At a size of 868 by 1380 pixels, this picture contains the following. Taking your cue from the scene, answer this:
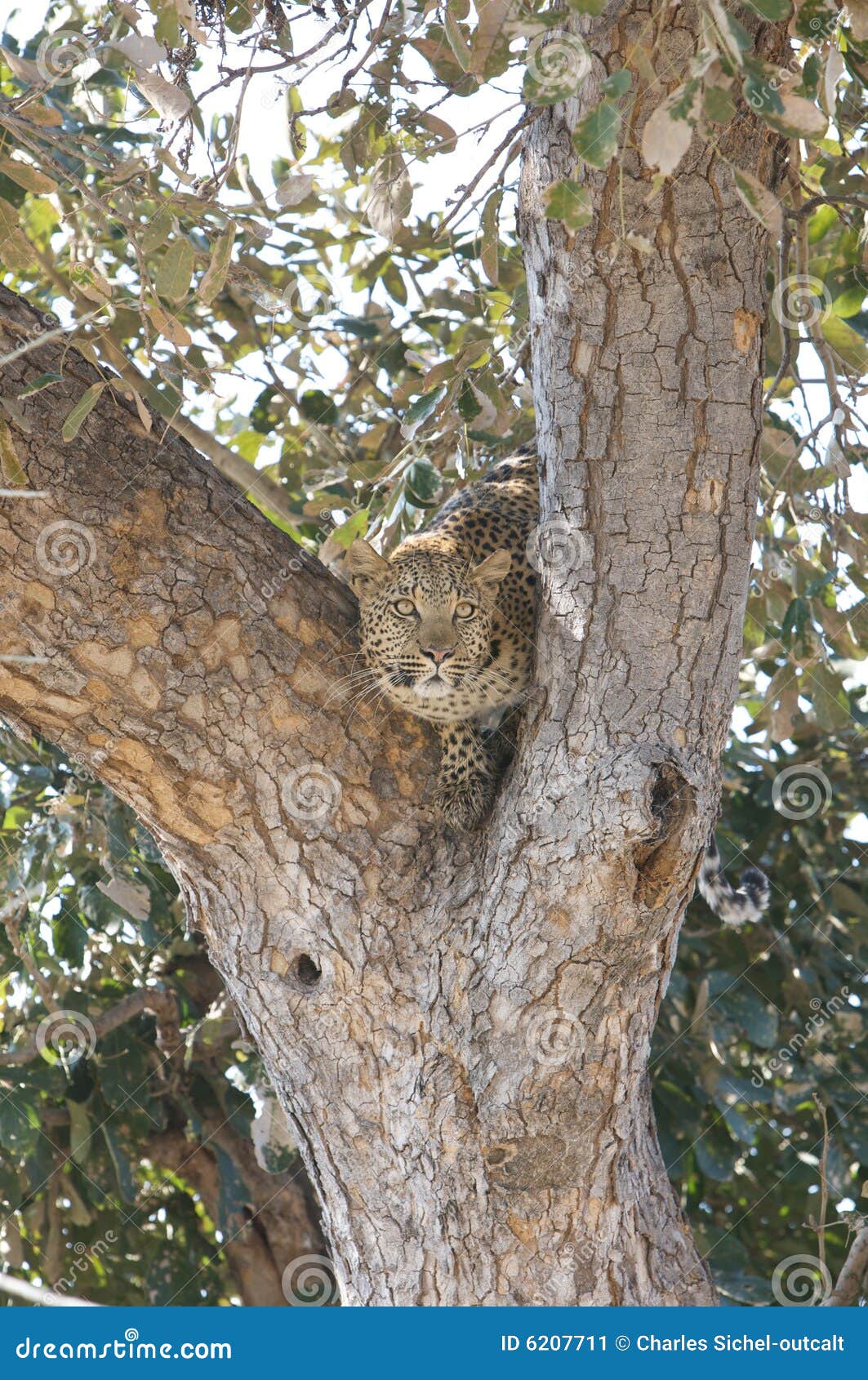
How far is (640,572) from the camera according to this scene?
305cm

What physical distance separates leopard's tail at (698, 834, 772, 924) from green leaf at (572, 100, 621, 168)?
76.4 inches

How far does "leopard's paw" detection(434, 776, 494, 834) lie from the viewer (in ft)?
10.8

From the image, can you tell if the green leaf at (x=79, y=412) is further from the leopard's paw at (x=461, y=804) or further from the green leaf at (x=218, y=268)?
the leopard's paw at (x=461, y=804)

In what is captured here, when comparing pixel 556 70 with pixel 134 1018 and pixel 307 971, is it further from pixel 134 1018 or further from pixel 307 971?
pixel 134 1018

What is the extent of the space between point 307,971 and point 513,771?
66 centimetres

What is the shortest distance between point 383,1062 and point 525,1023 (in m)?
0.36

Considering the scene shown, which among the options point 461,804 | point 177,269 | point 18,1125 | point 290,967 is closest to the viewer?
point 177,269

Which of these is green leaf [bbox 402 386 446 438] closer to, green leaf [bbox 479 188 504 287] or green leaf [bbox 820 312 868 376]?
green leaf [bbox 479 188 504 287]

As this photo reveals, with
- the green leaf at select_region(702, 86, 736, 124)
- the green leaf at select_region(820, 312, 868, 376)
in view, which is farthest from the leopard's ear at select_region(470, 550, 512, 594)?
the green leaf at select_region(702, 86, 736, 124)

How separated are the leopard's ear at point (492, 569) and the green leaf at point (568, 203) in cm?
152

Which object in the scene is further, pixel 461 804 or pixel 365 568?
pixel 365 568

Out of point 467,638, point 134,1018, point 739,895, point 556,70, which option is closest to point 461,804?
point 467,638

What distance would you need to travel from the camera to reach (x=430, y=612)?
4.05m

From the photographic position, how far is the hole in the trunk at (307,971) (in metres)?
3.17
